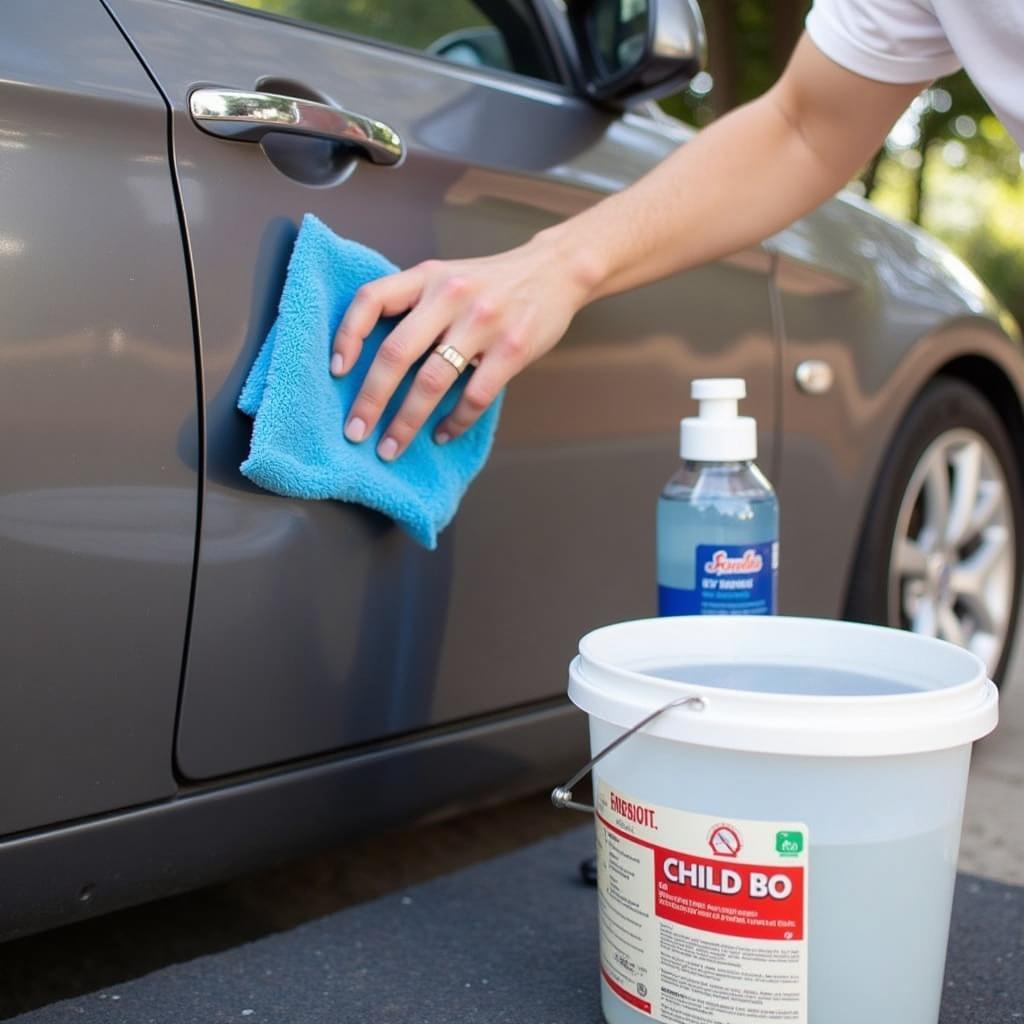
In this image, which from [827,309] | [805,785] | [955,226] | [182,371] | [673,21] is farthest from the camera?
[955,226]

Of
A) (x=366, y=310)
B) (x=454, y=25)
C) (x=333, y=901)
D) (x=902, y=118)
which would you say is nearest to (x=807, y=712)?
(x=366, y=310)

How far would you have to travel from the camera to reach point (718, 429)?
145 centimetres

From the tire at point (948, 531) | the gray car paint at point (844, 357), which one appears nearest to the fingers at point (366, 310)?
the gray car paint at point (844, 357)

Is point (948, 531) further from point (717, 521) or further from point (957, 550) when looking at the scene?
point (717, 521)

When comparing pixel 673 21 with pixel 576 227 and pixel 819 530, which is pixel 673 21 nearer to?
pixel 576 227

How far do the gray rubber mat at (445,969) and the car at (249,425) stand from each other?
0.43 ft

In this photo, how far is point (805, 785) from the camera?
0.99 metres

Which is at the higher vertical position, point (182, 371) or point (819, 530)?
point (182, 371)

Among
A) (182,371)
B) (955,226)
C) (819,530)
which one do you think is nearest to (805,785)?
(182,371)

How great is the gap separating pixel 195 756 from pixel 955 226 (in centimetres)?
2008

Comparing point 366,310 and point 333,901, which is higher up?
point 366,310

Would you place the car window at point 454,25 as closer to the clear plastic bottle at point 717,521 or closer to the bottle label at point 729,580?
the clear plastic bottle at point 717,521

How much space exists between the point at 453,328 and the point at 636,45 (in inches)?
24.1

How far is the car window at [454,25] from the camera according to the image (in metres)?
1.80
